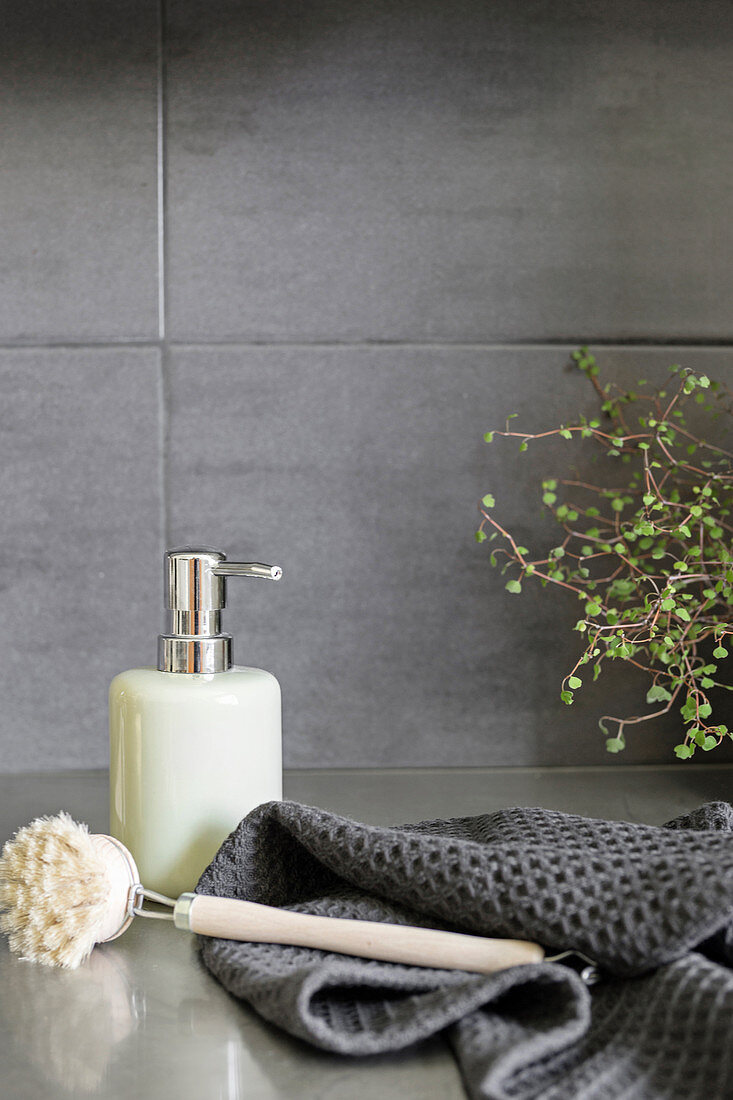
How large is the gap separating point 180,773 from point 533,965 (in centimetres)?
22

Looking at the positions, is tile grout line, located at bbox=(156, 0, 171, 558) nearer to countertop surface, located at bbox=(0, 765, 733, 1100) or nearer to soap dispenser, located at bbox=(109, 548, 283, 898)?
soap dispenser, located at bbox=(109, 548, 283, 898)

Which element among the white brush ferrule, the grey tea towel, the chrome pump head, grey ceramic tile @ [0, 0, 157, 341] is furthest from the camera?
grey ceramic tile @ [0, 0, 157, 341]

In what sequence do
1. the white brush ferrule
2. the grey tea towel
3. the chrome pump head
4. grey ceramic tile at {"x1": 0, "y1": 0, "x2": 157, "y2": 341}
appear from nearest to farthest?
the grey tea towel → the white brush ferrule → the chrome pump head → grey ceramic tile at {"x1": 0, "y1": 0, "x2": 157, "y2": 341}

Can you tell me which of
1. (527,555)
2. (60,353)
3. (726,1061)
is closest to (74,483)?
(60,353)

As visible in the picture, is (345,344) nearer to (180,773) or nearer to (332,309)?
(332,309)

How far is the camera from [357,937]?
15.8 inches

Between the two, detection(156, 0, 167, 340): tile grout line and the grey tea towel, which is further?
detection(156, 0, 167, 340): tile grout line

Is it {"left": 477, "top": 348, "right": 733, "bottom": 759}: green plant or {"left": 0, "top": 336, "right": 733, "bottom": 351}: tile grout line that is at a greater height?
{"left": 0, "top": 336, "right": 733, "bottom": 351}: tile grout line

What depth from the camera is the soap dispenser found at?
1.63ft

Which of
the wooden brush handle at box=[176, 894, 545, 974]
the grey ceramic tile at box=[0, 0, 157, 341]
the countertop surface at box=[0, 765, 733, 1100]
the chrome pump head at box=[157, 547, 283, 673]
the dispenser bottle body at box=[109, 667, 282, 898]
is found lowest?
the countertop surface at box=[0, 765, 733, 1100]

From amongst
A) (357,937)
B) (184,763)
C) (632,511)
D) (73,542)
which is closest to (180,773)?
(184,763)

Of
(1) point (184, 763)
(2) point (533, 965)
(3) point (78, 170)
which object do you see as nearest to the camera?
(2) point (533, 965)

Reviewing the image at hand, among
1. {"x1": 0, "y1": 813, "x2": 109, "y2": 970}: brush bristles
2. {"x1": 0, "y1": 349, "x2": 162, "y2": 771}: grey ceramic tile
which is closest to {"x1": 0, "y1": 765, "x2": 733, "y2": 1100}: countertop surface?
{"x1": 0, "y1": 813, "x2": 109, "y2": 970}: brush bristles

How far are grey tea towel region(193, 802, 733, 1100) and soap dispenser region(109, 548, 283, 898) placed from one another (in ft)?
0.12
